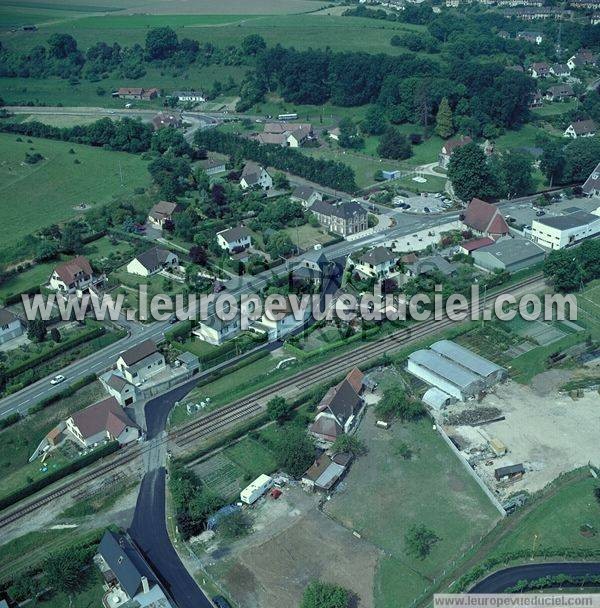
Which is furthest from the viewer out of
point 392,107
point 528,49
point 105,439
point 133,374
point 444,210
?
point 528,49

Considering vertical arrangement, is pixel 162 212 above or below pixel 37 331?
above

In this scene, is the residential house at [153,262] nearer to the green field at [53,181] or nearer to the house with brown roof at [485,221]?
the green field at [53,181]

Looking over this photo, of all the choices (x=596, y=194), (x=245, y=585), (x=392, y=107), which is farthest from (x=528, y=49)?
(x=245, y=585)

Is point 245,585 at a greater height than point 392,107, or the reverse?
point 392,107

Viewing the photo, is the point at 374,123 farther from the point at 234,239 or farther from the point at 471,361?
the point at 471,361

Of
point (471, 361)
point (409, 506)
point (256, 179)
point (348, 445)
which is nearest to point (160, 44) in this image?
point (256, 179)

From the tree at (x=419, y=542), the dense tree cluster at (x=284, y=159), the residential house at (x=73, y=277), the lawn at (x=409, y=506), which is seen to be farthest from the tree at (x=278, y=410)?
the dense tree cluster at (x=284, y=159)

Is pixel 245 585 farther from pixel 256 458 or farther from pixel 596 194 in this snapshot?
pixel 596 194
